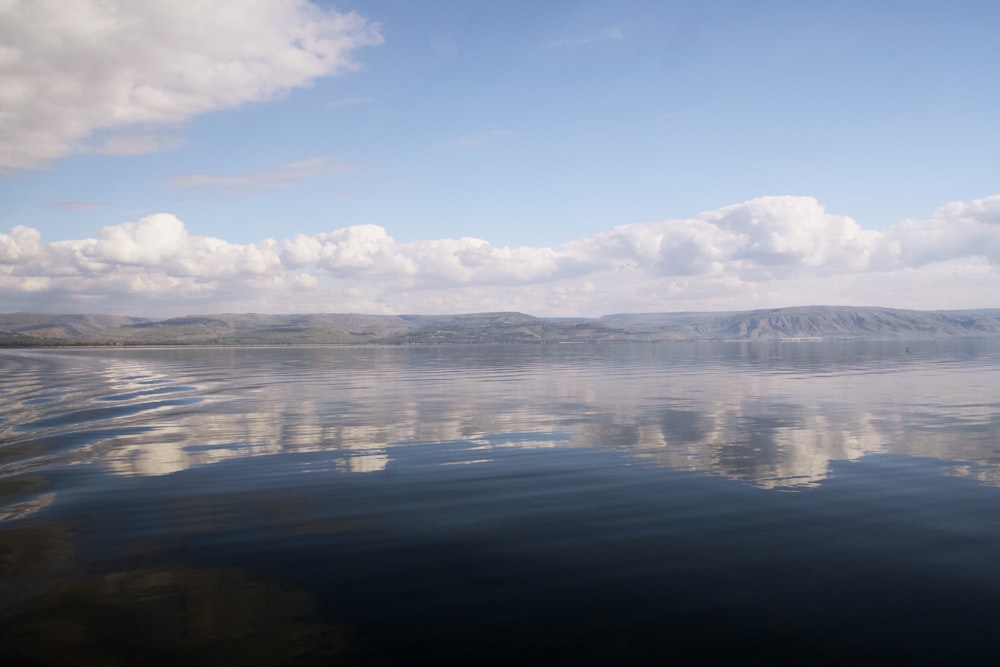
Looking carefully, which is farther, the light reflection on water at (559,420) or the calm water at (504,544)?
the light reflection on water at (559,420)

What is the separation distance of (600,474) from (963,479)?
11615mm

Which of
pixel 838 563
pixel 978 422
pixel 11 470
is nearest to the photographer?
pixel 838 563

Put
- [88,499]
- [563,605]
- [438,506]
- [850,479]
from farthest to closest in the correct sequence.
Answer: [850,479] → [88,499] → [438,506] → [563,605]

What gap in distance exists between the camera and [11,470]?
2394 centimetres

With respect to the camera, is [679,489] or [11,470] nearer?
[679,489]

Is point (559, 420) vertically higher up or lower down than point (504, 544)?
lower down

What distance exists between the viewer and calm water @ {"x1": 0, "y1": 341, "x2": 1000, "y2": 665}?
34.3 ft

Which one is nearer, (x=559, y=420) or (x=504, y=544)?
(x=504, y=544)

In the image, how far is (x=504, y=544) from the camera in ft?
48.8

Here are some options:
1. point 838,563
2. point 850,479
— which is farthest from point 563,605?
point 850,479

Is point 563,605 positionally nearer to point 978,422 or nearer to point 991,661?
point 991,661

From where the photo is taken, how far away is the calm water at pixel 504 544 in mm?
10445

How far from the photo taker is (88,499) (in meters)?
19.5

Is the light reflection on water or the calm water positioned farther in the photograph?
the light reflection on water
